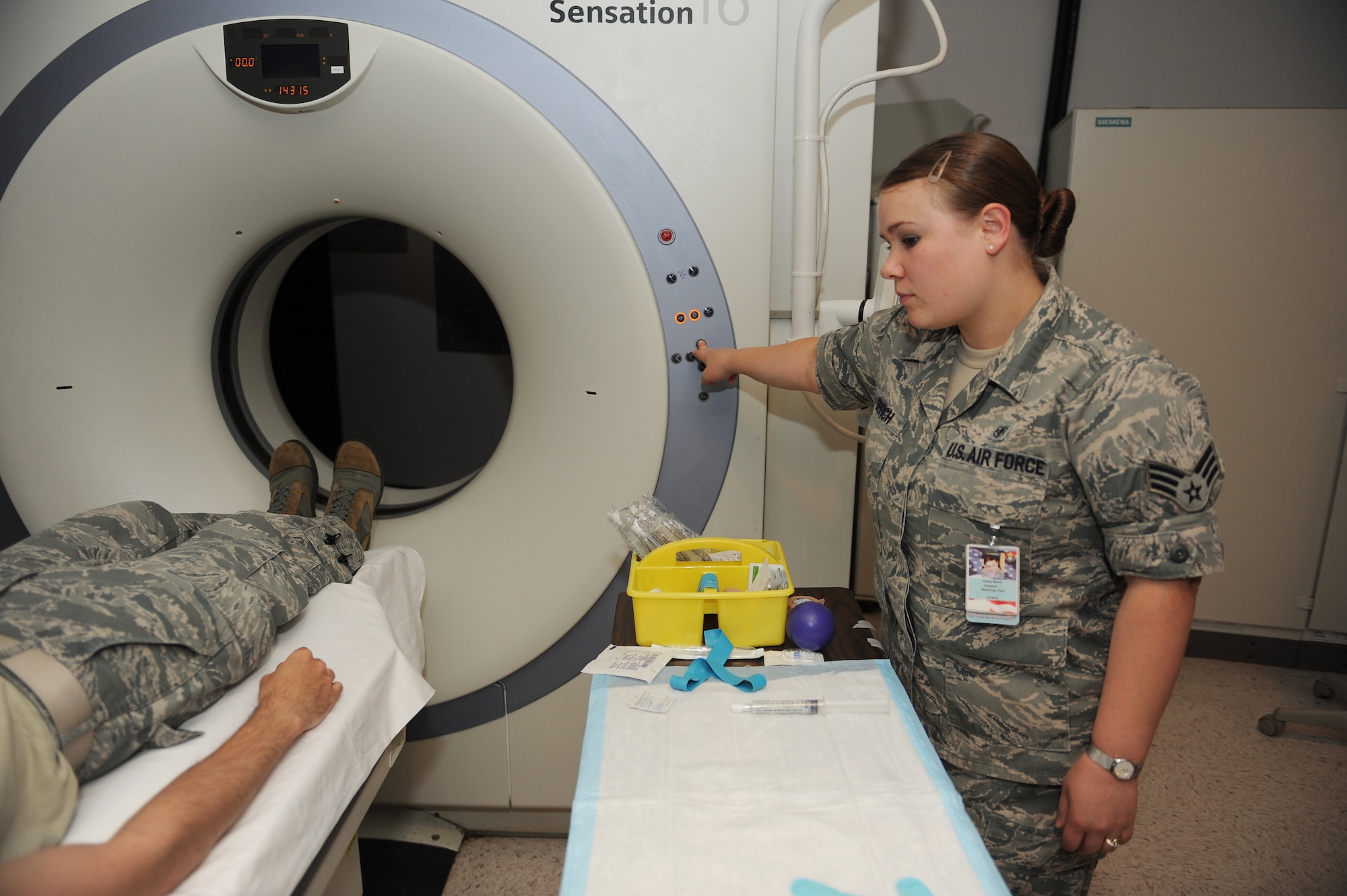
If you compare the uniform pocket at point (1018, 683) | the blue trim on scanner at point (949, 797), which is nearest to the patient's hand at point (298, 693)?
the blue trim on scanner at point (949, 797)

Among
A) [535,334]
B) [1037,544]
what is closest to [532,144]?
[535,334]

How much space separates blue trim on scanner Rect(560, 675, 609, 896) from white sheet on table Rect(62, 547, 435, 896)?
0.34m

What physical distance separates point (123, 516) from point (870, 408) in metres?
1.21

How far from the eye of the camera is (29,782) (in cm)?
81

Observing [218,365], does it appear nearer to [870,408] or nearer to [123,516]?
[123,516]

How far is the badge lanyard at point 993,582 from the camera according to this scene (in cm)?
96

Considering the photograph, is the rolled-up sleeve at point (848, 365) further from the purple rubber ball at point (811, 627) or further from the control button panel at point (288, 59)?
the control button panel at point (288, 59)

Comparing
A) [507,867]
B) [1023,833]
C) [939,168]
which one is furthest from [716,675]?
[507,867]

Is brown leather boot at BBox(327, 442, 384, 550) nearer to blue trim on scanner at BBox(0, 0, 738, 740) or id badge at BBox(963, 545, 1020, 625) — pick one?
blue trim on scanner at BBox(0, 0, 738, 740)

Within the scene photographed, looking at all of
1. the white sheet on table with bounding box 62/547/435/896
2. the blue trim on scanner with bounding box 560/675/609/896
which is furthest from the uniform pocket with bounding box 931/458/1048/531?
the white sheet on table with bounding box 62/547/435/896

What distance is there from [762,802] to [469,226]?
1.02 m

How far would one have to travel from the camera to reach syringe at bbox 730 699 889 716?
2.96ft

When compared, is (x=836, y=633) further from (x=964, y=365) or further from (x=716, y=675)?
(x=964, y=365)

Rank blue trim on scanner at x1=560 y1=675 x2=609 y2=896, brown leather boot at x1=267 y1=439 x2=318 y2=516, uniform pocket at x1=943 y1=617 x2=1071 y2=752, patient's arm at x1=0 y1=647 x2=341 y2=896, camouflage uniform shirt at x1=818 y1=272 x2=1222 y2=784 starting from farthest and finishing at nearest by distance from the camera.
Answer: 1. brown leather boot at x1=267 y1=439 x2=318 y2=516
2. uniform pocket at x1=943 y1=617 x2=1071 y2=752
3. camouflage uniform shirt at x1=818 y1=272 x2=1222 y2=784
4. patient's arm at x1=0 y1=647 x2=341 y2=896
5. blue trim on scanner at x1=560 y1=675 x2=609 y2=896
